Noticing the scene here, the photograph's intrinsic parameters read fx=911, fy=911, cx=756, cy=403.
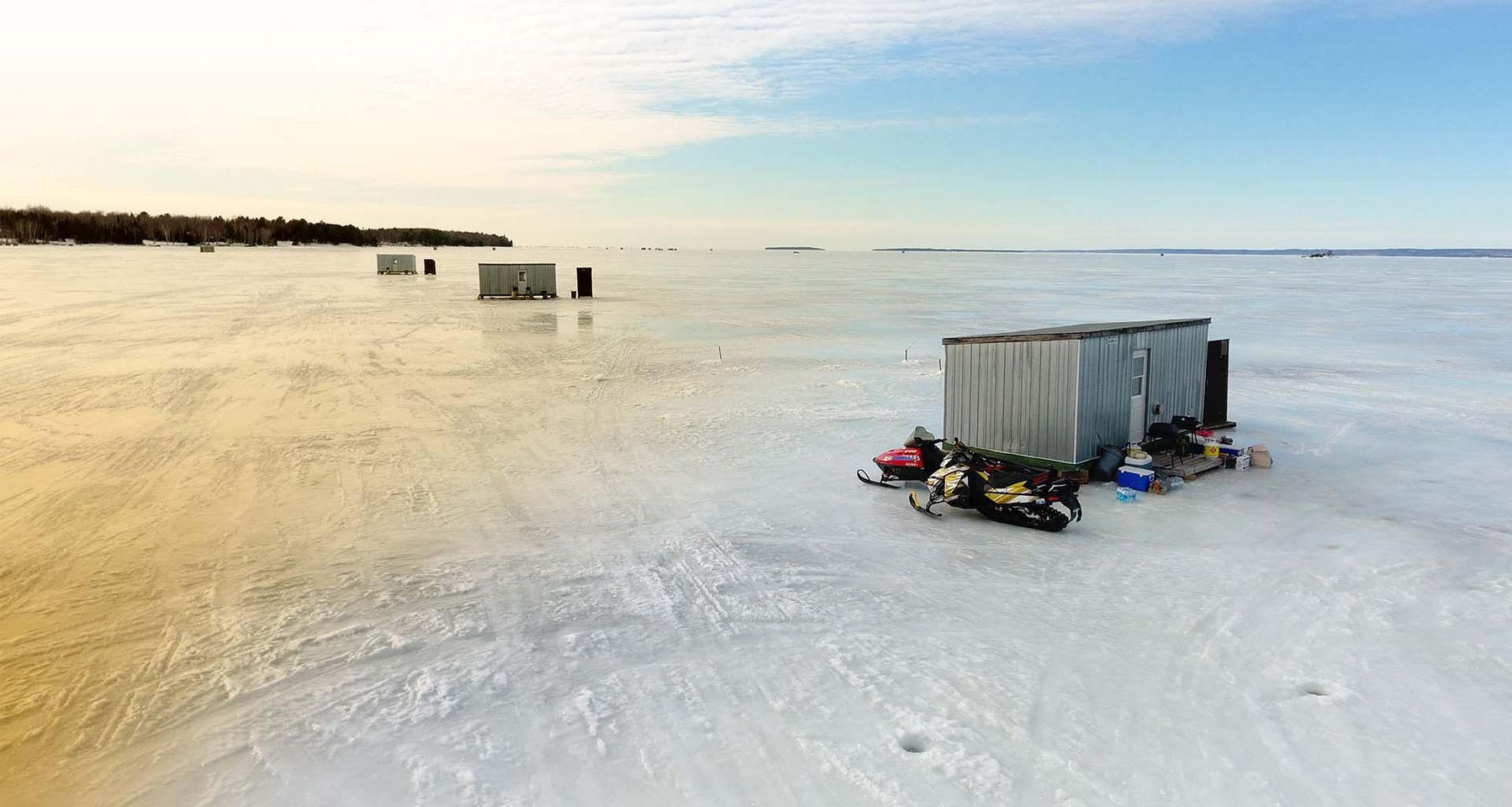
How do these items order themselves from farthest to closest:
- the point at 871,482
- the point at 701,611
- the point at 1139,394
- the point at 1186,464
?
the point at 1139,394 < the point at 1186,464 < the point at 871,482 < the point at 701,611

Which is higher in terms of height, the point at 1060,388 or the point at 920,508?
the point at 1060,388

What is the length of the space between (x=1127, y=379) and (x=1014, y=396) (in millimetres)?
1981

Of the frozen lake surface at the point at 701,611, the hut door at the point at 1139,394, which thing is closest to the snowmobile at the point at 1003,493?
the frozen lake surface at the point at 701,611

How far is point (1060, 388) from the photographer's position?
13547 millimetres

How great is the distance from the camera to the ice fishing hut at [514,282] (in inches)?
1863

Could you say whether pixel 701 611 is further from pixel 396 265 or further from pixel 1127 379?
pixel 396 265

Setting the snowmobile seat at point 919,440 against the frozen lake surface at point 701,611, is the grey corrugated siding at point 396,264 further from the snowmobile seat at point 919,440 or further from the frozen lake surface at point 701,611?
the snowmobile seat at point 919,440

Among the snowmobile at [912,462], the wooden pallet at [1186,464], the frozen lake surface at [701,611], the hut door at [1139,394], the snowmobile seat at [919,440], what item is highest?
the hut door at [1139,394]

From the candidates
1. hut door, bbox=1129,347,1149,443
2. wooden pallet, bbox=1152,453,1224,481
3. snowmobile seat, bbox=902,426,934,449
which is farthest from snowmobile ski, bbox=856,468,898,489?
hut door, bbox=1129,347,1149,443

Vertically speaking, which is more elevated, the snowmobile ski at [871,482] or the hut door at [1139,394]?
the hut door at [1139,394]

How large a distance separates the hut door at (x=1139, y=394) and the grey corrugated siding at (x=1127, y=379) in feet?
0.37

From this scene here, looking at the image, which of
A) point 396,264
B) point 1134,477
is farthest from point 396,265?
point 1134,477

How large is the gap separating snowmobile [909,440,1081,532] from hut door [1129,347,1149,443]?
3.49 meters

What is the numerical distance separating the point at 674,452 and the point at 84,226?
730 feet
